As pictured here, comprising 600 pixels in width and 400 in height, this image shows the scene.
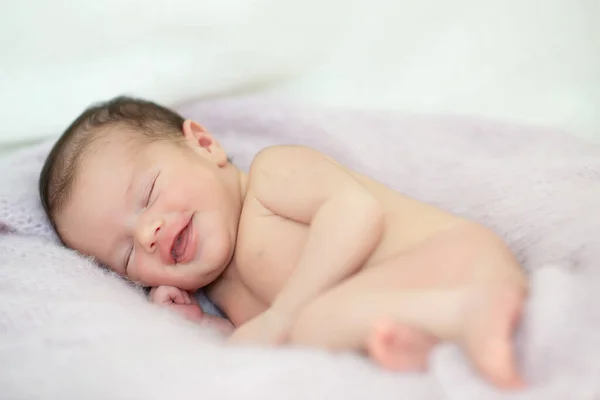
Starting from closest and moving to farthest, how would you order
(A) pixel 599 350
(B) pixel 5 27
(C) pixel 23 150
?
(A) pixel 599 350 → (C) pixel 23 150 → (B) pixel 5 27

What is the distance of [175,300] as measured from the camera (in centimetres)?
115

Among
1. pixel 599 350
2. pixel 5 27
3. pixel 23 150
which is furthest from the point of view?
pixel 5 27

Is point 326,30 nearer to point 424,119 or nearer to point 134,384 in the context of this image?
point 424,119

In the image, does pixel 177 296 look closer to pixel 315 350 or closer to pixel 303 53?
pixel 315 350

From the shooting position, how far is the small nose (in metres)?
1.07

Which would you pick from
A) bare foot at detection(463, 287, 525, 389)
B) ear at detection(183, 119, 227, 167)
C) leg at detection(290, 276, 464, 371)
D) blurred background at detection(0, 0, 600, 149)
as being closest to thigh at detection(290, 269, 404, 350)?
leg at detection(290, 276, 464, 371)

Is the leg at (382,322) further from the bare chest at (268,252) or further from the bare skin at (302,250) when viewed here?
the bare chest at (268,252)

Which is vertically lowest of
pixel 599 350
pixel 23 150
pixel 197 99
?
pixel 23 150

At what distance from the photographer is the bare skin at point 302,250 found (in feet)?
2.47

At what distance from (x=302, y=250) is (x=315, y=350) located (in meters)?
0.30

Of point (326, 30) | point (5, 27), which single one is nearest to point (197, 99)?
point (326, 30)

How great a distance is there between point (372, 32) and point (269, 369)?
105cm

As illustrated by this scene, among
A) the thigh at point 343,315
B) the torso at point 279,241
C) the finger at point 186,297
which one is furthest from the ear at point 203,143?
the thigh at point 343,315

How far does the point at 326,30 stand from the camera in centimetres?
158
